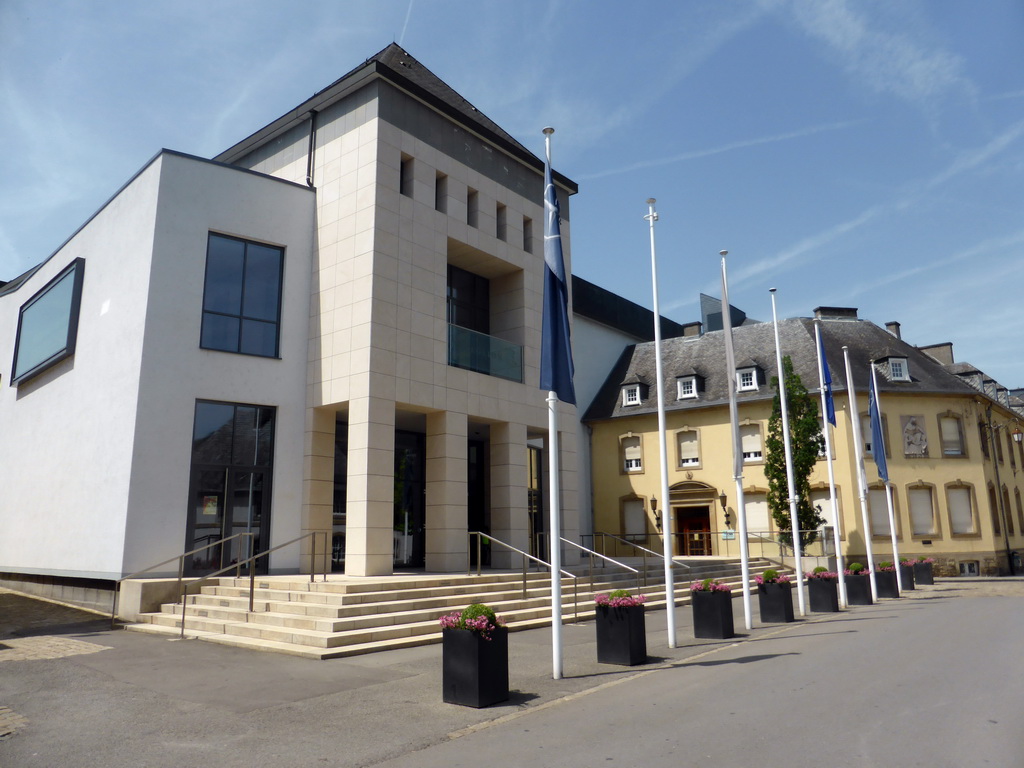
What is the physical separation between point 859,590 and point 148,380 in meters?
17.4

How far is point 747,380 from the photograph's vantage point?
3481 cm

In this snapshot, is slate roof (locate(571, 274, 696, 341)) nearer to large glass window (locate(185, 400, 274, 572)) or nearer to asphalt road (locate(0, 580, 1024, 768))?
large glass window (locate(185, 400, 274, 572))

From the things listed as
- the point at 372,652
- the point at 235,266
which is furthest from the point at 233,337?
the point at 372,652

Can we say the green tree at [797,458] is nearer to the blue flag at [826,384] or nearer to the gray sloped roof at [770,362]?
the gray sloped roof at [770,362]

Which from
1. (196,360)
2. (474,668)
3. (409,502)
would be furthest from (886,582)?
(196,360)

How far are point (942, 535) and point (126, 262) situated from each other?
1235 inches

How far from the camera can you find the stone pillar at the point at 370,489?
1681 centimetres

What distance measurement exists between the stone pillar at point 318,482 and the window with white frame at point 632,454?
20278mm

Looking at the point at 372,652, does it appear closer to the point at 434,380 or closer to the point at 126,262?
the point at 434,380

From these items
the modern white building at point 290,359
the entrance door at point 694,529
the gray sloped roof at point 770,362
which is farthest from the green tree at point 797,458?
the modern white building at point 290,359

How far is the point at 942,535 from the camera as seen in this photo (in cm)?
3120

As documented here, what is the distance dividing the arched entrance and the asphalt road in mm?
21947

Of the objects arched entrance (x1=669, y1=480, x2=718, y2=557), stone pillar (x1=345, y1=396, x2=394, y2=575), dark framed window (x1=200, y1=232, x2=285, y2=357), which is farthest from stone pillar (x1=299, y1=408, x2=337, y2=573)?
arched entrance (x1=669, y1=480, x2=718, y2=557)

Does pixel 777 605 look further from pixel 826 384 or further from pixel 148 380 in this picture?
pixel 148 380
